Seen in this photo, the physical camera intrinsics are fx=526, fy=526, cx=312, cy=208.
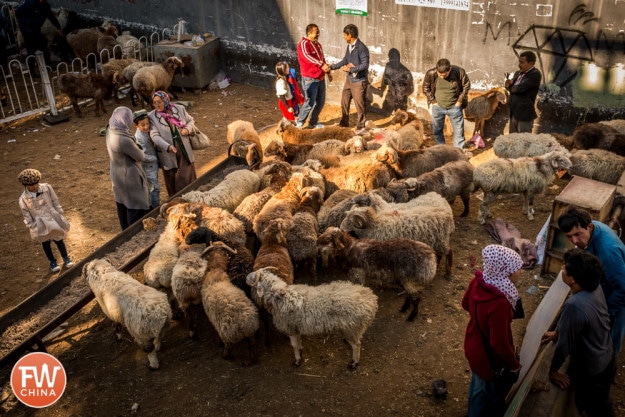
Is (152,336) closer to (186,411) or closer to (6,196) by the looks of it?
(186,411)

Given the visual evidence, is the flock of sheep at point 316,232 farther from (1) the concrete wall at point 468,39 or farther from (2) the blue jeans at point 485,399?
(2) the blue jeans at point 485,399

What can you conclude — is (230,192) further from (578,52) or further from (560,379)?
(578,52)

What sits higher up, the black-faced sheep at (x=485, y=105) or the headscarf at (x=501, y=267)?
the headscarf at (x=501, y=267)

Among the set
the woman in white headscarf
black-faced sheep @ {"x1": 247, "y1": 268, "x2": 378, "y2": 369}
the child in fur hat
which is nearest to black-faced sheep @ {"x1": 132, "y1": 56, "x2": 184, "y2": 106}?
the woman in white headscarf

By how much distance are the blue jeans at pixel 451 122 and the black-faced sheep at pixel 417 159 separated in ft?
3.72

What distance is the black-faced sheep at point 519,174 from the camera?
7.95m

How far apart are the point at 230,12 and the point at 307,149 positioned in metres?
6.76

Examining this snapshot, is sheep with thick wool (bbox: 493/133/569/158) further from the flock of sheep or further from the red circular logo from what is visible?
the red circular logo

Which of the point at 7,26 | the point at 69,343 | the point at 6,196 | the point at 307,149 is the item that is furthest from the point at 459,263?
the point at 7,26

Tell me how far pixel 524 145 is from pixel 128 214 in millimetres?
6683

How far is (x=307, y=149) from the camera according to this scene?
9.73m

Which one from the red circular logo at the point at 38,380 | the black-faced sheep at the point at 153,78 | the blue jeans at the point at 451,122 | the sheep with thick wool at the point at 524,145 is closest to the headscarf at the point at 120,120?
the red circular logo at the point at 38,380

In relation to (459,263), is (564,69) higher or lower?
higher

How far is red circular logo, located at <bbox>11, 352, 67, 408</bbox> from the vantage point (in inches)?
225
